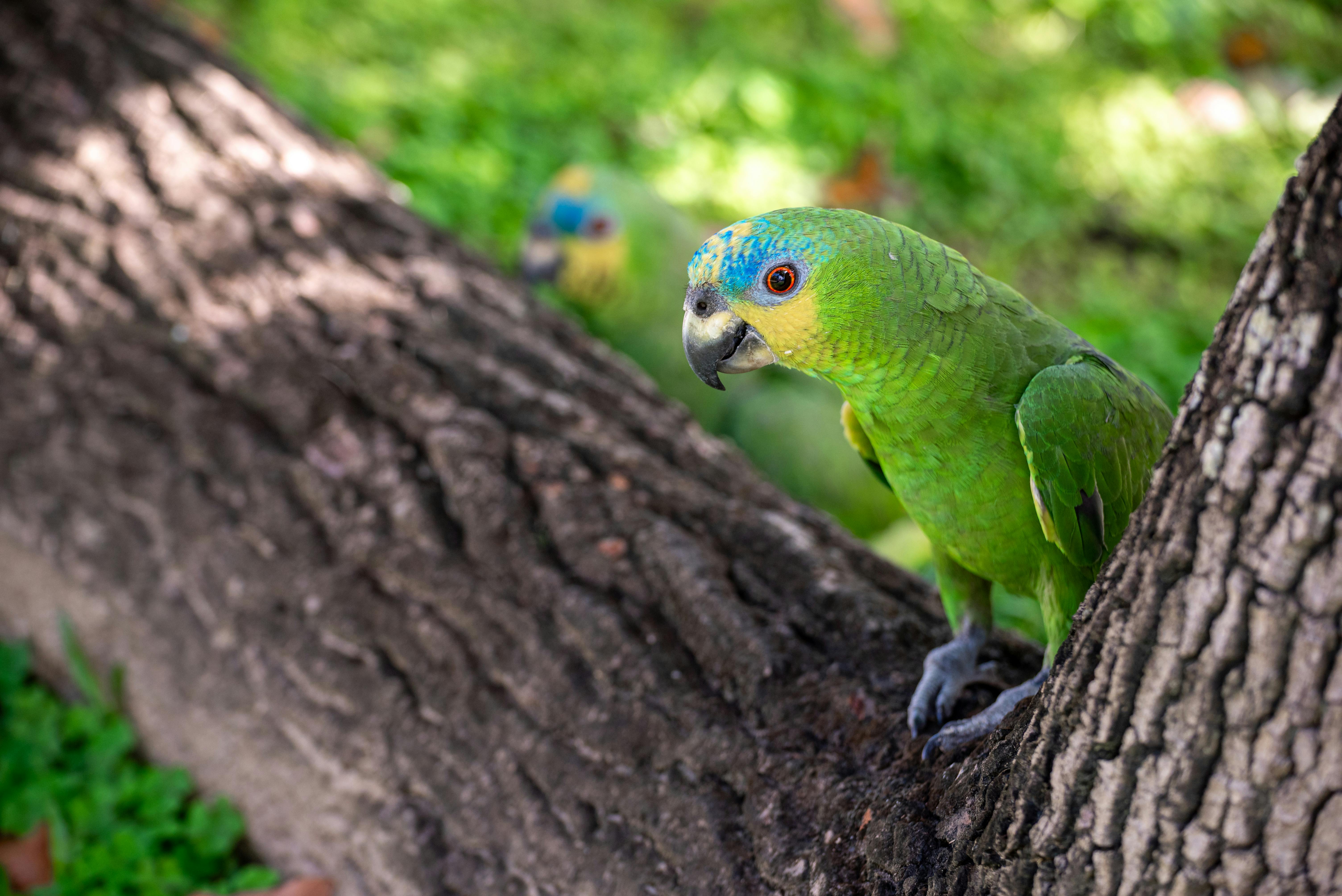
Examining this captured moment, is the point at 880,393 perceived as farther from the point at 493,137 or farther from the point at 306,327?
the point at 493,137

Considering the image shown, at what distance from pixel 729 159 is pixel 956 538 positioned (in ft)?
11.9

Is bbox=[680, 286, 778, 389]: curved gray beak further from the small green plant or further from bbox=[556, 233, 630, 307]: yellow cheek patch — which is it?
bbox=[556, 233, 630, 307]: yellow cheek patch

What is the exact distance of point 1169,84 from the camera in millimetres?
5988

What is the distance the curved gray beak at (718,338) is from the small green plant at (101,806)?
4.68 feet

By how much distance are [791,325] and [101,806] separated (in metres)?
1.83

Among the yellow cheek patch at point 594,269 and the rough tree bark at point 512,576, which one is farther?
the yellow cheek patch at point 594,269

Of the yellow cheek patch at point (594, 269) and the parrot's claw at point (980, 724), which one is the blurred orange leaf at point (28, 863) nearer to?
the parrot's claw at point (980, 724)

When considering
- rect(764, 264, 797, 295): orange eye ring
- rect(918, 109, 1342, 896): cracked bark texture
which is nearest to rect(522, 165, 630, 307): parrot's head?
rect(764, 264, 797, 295): orange eye ring

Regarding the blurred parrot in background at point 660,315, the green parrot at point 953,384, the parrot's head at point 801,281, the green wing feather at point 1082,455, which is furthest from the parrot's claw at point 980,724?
the blurred parrot in background at point 660,315

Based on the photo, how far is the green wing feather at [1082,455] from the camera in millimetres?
1343

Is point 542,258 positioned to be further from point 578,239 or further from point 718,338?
point 718,338

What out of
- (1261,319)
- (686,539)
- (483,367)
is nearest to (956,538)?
(686,539)

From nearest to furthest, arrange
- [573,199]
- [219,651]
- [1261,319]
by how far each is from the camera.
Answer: [1261,319]
[219,651]
[573,199]

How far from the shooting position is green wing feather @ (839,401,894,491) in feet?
5.51
